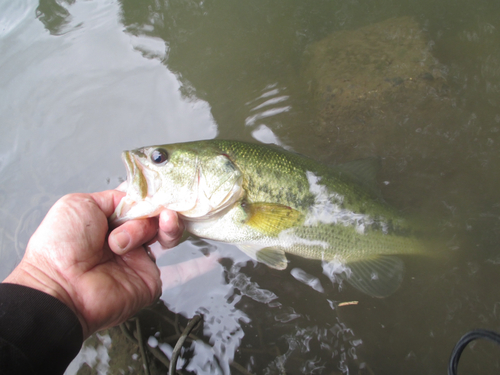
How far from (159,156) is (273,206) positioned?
976 millimetres

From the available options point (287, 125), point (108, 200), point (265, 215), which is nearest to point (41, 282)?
point (108, 200)

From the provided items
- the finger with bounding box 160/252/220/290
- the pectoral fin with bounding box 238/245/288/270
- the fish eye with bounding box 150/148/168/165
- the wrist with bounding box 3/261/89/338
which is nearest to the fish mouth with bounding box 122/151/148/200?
the fish eye with bounding box 150/148/168/165

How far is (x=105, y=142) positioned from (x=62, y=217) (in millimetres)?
1989

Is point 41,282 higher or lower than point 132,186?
lower

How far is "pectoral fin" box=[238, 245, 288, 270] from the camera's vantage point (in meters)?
2.48

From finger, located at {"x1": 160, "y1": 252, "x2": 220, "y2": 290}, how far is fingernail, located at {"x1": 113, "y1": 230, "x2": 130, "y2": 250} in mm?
960

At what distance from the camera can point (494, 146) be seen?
310 centimetres

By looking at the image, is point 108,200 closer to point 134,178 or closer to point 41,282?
point 134,178

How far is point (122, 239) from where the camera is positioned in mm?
2074

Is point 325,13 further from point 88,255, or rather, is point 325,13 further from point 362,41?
point 88,255

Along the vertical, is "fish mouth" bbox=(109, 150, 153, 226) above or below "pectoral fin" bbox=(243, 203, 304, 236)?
above

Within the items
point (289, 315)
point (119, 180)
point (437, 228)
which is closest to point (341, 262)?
point (289, 315)

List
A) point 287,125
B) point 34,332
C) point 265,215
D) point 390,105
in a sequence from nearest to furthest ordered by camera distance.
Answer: point 34,332 → point 265,215 → point 390,105 → point 287,125

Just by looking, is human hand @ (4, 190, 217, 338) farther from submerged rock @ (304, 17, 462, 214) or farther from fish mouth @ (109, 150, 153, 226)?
submerged rock @ (304, 17, 462, 214)
